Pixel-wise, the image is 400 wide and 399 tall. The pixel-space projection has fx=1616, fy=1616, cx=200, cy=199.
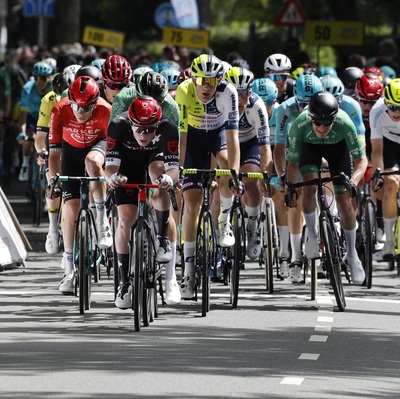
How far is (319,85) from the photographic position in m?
15.0

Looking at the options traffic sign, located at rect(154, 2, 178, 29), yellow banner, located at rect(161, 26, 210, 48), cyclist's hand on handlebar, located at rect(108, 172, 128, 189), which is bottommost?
cyclist's hand on handlebar, located at rect(108, 172, 128, 189)

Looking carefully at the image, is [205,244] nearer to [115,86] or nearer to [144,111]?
[144,111]

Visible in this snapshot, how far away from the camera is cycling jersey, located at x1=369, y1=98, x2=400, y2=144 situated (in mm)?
16547

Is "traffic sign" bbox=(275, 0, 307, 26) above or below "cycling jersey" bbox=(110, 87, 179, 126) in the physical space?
above

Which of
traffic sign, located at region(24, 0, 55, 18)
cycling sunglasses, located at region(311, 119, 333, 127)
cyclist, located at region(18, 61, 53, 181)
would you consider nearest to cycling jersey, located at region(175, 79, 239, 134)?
cycling sunglasses, located at region(311, 119, 333, 127)

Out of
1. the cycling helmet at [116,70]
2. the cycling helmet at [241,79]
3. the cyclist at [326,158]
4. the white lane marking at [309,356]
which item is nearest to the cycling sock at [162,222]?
the cyclist at [326,158]

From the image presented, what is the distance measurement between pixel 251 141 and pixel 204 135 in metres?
1.34

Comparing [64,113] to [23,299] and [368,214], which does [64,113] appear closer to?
[23,299]

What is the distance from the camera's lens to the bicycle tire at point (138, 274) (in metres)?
12.0

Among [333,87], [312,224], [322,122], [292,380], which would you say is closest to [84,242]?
[312,224]

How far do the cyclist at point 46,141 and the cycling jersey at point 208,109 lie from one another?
1.74m

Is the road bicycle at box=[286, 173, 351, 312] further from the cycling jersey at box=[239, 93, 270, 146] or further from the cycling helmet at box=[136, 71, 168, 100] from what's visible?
the cycling jersey at box=[239, 93, 270, 146]

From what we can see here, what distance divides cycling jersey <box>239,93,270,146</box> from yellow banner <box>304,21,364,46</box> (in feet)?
51.1

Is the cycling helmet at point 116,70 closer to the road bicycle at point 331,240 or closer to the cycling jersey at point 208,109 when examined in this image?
the cycling jersey at point 208,109
